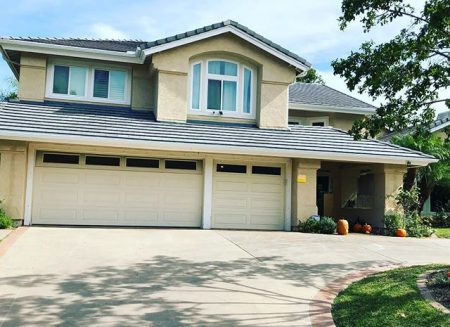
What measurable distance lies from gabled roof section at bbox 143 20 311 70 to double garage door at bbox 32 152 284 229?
392 cm

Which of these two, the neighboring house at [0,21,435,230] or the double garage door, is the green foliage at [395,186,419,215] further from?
the double garage door

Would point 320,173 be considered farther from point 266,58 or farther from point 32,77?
point 32,77

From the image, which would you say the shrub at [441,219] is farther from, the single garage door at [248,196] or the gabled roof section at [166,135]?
the single garage door at [248,196]

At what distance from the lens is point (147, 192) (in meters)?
16.2

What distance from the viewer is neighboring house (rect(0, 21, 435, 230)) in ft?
50.3

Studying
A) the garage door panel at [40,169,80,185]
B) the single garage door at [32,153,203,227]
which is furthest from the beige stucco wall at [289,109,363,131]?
the garage door panel at [40,169,80,185]

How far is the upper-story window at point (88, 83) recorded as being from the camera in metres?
17.4

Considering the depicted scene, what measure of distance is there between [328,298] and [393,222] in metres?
10.4

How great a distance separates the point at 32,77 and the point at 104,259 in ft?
31.1

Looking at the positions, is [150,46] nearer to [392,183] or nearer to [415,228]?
[392,183]

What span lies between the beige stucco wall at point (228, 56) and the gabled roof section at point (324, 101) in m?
3.45

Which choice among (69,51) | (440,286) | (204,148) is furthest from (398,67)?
(69,51)

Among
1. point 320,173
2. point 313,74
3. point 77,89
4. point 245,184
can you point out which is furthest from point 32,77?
point 313,74

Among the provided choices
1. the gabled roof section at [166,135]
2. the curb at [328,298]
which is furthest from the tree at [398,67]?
the gabled roof section at [166,135]
